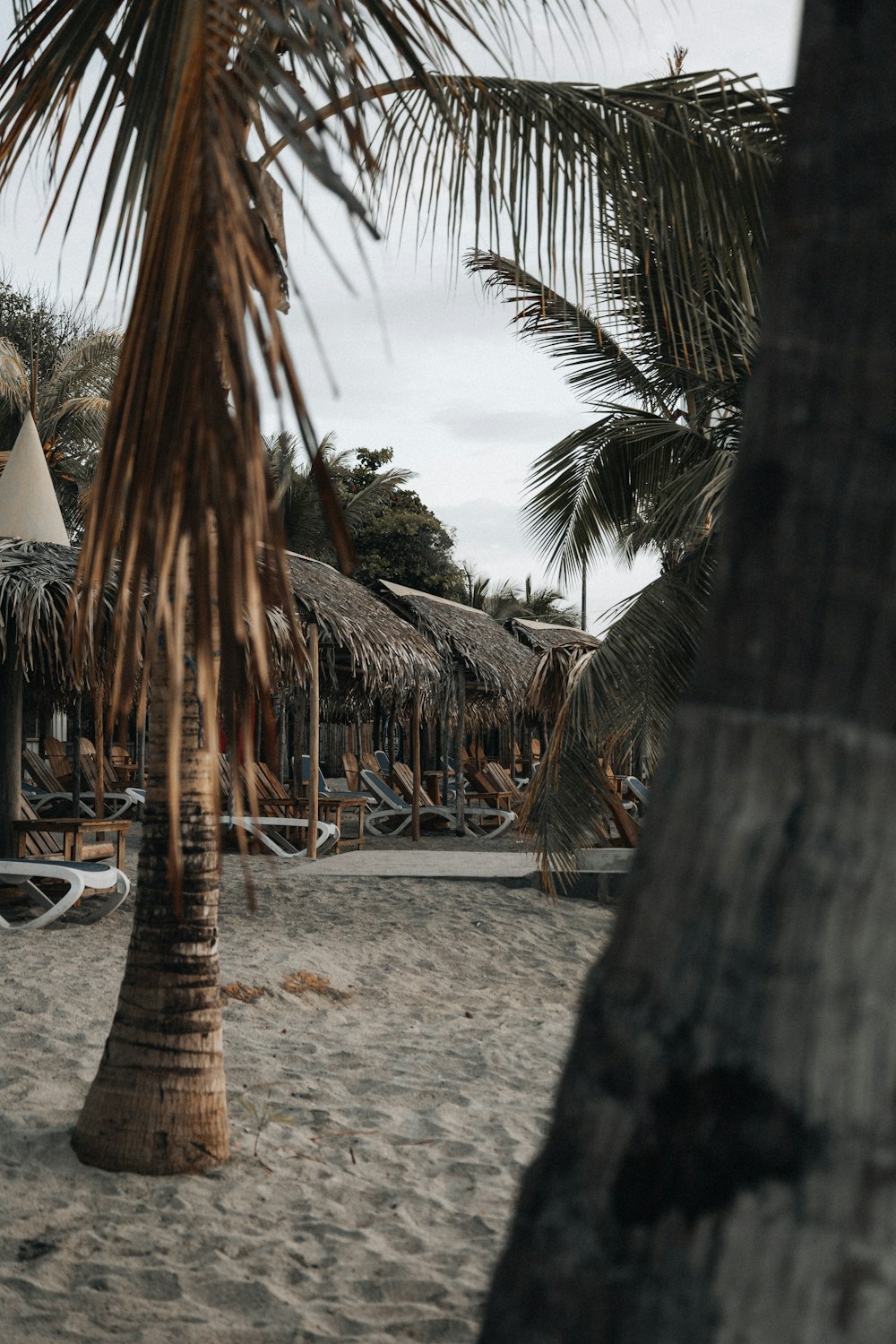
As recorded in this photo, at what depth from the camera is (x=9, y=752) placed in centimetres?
848

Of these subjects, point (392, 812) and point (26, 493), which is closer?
point (26, 493)

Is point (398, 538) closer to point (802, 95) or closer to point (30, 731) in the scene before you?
point (30, 731)

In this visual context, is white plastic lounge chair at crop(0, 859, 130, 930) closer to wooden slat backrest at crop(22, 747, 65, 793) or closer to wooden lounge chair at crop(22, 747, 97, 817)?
wooden lounge chair at crop(22, 747, 97, 817)

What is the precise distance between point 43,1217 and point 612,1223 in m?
2.90

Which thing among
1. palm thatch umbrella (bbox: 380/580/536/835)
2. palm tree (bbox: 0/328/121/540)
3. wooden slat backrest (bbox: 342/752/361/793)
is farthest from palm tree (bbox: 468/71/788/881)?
palm tree (bbox: 0/328/121/540)

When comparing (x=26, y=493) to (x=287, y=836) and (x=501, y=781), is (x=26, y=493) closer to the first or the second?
(x=287, y=836)

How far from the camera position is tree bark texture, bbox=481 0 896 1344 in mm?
973

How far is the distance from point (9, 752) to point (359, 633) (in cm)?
404

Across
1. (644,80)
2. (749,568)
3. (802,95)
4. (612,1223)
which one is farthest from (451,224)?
(612,1223)

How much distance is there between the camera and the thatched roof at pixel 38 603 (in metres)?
7.79

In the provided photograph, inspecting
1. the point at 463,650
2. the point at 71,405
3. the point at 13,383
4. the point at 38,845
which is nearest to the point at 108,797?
the point at 463,650

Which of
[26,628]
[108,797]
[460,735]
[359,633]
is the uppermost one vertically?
[359,633]

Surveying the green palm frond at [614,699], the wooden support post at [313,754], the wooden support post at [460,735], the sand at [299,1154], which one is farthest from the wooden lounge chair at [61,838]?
the wooden support post at [460,735]

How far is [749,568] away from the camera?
1.11 metres
